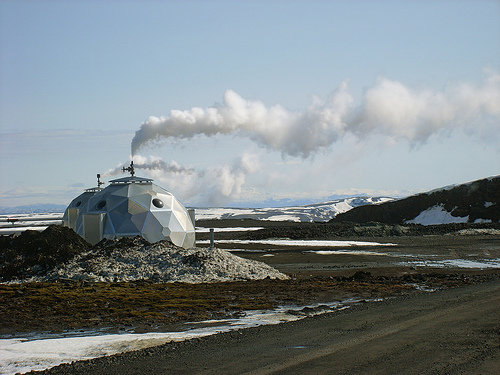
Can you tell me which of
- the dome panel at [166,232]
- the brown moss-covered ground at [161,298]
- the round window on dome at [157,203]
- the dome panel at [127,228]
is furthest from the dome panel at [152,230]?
the brown moss-covered ground at [161,298]

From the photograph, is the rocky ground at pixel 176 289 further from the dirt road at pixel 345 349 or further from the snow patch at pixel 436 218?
the snow patch at pixel 436 218

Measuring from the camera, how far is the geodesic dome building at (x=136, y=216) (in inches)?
1267

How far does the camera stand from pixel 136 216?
3262cm

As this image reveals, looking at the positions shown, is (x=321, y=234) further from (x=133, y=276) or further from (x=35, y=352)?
(x=35, y=352)

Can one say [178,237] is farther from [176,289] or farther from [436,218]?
[436,218]

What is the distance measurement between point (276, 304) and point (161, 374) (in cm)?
912

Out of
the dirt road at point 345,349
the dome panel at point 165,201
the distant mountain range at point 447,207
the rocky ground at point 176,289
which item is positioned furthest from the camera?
the distant mountain range at point 447,207

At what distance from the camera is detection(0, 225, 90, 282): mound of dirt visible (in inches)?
1055

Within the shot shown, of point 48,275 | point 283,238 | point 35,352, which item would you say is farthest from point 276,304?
point 283,238

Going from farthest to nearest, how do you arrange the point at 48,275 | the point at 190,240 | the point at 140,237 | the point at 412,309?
the point at 190,240 < the point at 140,237 < the point at 48,275 < the point at 412,309

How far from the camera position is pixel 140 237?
29.6 metres

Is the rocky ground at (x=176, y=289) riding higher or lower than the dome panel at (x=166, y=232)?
lower

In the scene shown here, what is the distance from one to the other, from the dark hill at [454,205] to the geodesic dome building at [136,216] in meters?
49.4

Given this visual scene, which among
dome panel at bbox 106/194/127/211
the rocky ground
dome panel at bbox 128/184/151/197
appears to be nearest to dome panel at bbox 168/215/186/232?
dome panel at bbox 128/184/151/197
